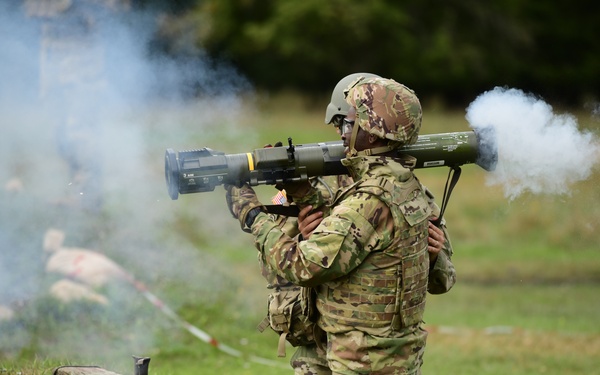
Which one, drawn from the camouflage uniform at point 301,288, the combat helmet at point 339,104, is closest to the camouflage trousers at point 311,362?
the camouflage uniform at point 301,288

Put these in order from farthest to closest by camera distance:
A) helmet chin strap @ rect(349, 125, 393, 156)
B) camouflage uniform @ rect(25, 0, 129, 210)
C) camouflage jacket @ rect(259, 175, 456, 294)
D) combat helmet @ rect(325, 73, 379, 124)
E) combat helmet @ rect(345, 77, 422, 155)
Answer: camouflage uniform @ rect(25, 0, 129, 210)
combat helmet @ rect(325, 73, 379, 124)
camouflage jacket @ rect(259, 175, 456, 294)
helmet chin strap @ rect(349, 125, 393, 156)
combat helmet @ rect(345, 77, 422, 155)

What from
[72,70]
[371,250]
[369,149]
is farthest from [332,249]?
[72,70]

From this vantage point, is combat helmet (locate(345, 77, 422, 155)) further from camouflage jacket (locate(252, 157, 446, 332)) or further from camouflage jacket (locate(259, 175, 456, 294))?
camouflage jacket (locate(259, 175, 456, 294))

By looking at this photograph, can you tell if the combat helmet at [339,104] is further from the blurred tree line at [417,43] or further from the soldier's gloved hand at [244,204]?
the blurred tree line at [417,43]

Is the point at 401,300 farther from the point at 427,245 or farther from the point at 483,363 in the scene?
the point at 483,363

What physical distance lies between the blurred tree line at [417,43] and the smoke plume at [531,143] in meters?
27.6

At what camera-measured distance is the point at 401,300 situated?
491cm

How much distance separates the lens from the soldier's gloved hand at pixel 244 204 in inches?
199

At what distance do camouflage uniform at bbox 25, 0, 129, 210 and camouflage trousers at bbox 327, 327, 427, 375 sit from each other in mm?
7758

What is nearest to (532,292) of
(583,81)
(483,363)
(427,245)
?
(483,363)

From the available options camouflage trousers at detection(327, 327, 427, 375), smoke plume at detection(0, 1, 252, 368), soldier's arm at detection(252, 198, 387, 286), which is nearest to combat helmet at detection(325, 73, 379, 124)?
soldier's arm at detection(252, 198, 387, 286)

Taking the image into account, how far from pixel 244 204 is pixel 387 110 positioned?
0.89 meters

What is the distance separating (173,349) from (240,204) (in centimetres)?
466

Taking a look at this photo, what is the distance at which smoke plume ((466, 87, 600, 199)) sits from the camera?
5578mm
